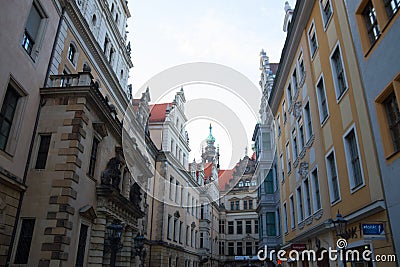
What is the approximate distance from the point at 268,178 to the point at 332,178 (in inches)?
641

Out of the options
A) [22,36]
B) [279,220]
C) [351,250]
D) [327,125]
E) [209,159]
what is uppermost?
[209,159]

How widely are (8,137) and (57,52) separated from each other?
215 inches

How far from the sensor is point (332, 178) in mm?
13836

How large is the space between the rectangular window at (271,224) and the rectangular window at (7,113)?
22.3m

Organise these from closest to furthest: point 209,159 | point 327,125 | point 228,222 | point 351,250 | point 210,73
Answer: point 351,250, point 327,125, point 210,73, point 228,222, point 209,159

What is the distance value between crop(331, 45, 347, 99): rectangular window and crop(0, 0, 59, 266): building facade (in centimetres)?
1217

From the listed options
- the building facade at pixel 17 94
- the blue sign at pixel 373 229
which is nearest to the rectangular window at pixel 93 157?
the building facade at pixel 17 94

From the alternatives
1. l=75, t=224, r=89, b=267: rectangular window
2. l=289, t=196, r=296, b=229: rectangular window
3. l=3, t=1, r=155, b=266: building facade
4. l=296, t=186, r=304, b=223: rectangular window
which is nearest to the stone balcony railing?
l=3, t=1, r=155, b=266: building facade

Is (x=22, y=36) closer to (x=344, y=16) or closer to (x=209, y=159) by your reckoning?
(x=344, y=16)

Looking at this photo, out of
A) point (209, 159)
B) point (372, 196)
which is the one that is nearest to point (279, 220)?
point (372, 196)

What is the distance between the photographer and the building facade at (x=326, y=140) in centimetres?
1047

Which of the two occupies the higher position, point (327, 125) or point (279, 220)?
point (327, 125)

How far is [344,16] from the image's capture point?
40.4ft

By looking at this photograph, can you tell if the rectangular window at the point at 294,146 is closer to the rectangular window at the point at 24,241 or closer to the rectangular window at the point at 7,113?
the rectangular window at the point at 24,241
